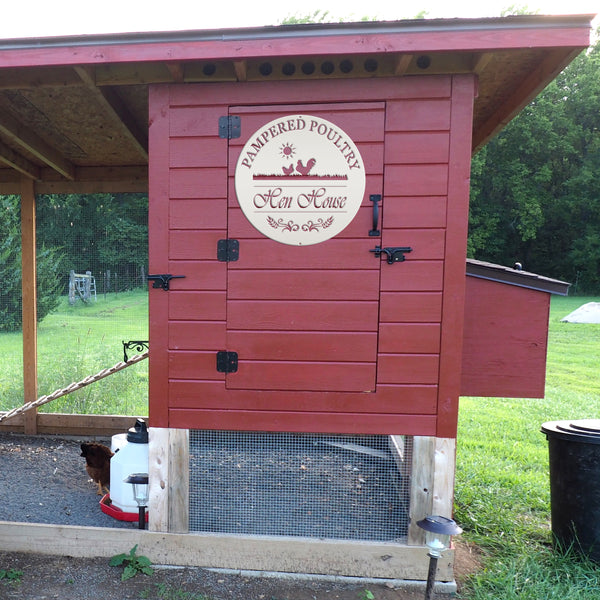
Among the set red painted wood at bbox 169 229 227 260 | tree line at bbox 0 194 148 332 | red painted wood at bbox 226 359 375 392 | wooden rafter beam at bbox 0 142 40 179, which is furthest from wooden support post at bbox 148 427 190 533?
wooden rafter beam at bbox 0 142 40 179

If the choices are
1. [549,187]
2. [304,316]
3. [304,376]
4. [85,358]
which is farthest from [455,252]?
[549,187]

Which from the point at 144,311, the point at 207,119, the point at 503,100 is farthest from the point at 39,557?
the point at 503,100

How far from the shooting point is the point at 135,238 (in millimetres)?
3396

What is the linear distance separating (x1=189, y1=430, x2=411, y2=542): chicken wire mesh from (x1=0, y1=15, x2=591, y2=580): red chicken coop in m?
0.07

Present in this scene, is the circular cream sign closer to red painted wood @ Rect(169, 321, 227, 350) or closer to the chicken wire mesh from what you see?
red painted wood @ Rect(169, 321, 227, 350)

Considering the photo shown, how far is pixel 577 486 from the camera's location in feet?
7.20

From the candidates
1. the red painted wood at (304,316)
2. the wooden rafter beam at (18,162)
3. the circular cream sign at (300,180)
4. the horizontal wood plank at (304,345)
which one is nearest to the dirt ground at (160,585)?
the horizontal wood plank at (304,345)

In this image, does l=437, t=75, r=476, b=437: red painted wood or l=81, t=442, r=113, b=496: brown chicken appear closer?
l=437, t=75, r=476, b=437: red painted wood

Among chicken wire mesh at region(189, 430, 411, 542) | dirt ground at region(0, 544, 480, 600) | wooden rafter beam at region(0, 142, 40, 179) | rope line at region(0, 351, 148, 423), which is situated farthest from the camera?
rope line at region(0, 351, 148, 423)

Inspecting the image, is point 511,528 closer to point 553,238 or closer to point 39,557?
point 39,557

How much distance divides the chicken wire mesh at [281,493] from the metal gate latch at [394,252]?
0.90 meters

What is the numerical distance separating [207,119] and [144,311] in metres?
1.74

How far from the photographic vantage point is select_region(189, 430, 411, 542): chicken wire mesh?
7.20 ft

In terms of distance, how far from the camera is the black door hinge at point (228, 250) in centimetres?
211
